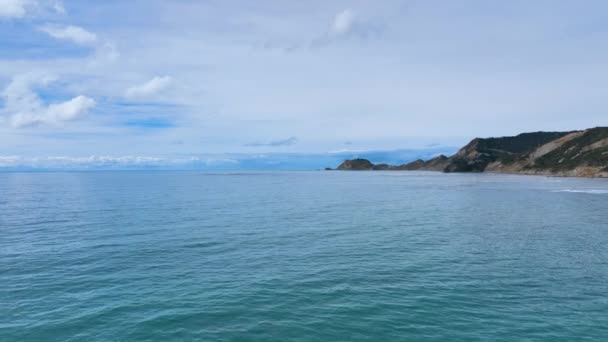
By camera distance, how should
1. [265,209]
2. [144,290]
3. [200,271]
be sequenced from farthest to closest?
[265,209] → [200,271] → [144,290]

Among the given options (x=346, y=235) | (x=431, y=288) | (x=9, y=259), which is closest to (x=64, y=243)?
(x=9, y=259)

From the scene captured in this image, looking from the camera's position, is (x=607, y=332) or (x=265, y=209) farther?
(x=265, y=209)

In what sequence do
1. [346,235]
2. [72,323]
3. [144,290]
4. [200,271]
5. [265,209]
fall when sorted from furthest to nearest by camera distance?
[265,209] < [346,235] < [200,271] < [144,290] < [72,323]

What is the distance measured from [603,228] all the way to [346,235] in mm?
35341

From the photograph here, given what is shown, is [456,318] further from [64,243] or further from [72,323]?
[64,243]

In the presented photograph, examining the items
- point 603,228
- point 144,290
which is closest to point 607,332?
point 144,290

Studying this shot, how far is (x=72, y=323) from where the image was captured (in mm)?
22594

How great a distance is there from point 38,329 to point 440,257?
31.9 m

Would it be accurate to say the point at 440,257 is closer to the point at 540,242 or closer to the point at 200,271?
the point at 540,242

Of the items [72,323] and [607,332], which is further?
[72,323]

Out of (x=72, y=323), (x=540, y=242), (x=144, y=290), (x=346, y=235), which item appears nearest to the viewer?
(x=72, y=323)

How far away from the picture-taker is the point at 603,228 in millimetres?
52375

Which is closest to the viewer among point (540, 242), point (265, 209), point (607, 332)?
point (607, 332)

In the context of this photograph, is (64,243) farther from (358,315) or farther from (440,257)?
(440,257)
